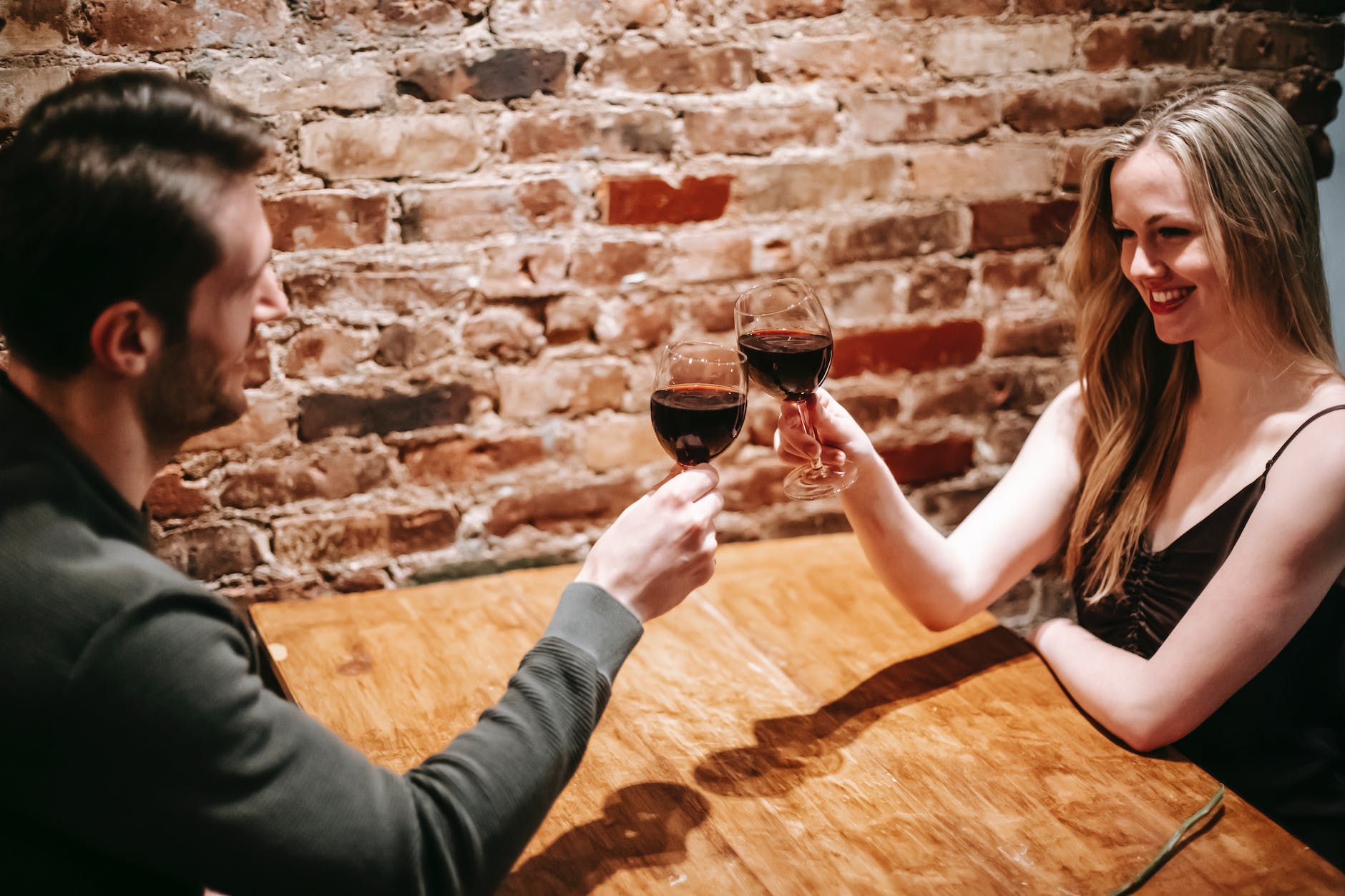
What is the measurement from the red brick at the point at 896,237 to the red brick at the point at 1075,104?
0.22 m

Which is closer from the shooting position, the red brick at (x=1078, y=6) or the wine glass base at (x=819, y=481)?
the wine glass base at (x=819, y=481)

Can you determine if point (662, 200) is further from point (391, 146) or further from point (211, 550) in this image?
point (211, 550)

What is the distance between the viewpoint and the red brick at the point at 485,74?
1651 millimetres

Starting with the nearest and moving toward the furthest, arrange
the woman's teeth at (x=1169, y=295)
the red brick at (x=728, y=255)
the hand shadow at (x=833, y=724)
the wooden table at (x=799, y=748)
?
1. the wooden table at (x=799, y=748)
2. the hand shadow at (x=833, y=724)
3. the woman's teeth at (x=1169, y=295)
4. the red brick at (x=728, y=255)

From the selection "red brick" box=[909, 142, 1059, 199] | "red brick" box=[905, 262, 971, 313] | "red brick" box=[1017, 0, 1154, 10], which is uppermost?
"red brick" box=[1017, 0, 1154, 10]

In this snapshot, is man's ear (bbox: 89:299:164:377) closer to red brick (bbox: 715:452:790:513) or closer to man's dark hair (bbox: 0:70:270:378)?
man's dark hair (bbox: 0:70:270:378)

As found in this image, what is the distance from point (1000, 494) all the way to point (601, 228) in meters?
0.78

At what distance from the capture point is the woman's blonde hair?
140cm

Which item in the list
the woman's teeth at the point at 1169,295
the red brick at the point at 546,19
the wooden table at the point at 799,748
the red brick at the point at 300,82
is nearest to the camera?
the wooden table at the point at 799,748

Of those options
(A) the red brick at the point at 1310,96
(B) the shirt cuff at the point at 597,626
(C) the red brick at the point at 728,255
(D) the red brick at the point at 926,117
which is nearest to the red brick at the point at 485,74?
(C) the red brick at the point at 728,255

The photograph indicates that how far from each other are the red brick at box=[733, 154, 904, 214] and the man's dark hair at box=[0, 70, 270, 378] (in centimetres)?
112

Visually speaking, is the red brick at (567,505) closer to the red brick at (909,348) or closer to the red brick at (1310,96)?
the red brick at (909,348)

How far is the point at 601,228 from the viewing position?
1.81m

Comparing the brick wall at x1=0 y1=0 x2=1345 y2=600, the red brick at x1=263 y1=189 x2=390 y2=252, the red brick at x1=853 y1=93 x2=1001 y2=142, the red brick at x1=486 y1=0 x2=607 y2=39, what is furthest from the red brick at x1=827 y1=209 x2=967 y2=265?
the red brick at x1=263 y1=189 x2=390 y2=252
